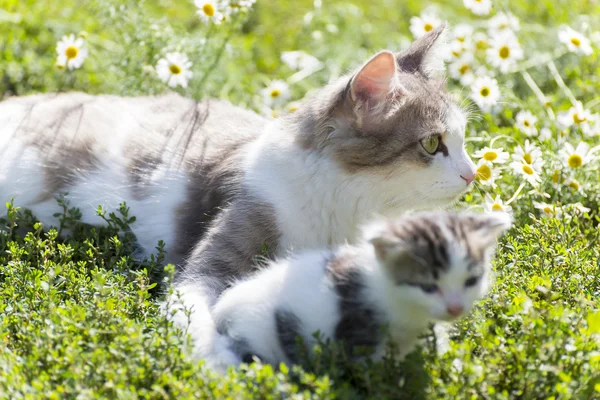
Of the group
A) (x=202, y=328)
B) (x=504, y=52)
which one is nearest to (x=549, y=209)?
(x=504, y=52)

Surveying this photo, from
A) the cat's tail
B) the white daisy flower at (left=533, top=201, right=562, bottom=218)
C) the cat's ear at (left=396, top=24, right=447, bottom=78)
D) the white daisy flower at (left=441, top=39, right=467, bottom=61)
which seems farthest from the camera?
the white daisy flower at (left=441, top=39, right=467, bottom=61)

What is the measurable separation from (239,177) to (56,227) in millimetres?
939

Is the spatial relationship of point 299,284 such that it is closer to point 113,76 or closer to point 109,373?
point 109,373

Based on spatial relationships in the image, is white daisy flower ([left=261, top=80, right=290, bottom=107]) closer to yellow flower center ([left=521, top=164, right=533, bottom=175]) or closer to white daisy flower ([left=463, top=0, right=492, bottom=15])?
white daisy flower ([left=463, top=0, right=492, bottom=15])

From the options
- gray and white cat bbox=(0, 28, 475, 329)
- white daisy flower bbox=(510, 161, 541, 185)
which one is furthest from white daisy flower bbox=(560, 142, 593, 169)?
gray and white cat bbox=(0, 28, 475, 329)

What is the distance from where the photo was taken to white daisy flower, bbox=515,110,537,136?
3805 millimetres

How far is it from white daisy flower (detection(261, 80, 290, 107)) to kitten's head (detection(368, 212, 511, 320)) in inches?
96.6

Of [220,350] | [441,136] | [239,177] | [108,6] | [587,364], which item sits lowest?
[220,350]

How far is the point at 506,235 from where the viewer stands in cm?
301

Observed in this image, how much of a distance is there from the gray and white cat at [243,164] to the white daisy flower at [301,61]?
1.44 m

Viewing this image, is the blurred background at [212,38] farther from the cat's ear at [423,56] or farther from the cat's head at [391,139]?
the cat's head at [391,139]

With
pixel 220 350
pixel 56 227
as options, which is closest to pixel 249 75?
pixel 56 227

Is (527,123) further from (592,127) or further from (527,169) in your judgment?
(527,169)

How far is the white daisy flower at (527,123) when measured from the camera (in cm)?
380
